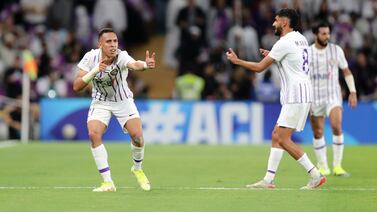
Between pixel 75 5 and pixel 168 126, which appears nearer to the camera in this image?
pixel 168 126

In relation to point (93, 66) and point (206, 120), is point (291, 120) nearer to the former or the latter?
point (93, 66)

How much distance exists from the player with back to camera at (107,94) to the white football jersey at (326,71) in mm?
4260

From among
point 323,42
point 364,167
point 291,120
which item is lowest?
point 364,167

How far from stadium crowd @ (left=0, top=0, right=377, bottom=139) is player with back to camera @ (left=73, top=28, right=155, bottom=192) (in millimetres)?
13336

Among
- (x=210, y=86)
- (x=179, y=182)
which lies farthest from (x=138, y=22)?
(x=179, y=182)

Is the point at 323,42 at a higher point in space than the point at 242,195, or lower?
higher

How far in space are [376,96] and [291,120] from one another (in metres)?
13.9

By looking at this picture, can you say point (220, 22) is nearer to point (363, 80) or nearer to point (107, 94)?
point (363, 80)

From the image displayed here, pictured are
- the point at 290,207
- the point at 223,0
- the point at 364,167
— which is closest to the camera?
the point at 290,207

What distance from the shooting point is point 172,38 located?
30.0 meters

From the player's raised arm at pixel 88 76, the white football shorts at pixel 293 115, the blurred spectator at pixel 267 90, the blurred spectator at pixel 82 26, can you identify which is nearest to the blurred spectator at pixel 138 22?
the blurred spectator at pixel 82 26

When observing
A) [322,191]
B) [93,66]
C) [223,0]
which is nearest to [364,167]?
[322,191]

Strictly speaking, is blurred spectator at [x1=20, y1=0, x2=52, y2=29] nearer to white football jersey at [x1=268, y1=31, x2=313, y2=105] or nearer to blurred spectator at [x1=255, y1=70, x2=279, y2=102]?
blurred spectator at [x1=255, y1=70, x2=279, y2=102]

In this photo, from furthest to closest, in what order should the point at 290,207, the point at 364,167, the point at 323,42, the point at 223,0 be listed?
the point at 223,0
the point at 364,167
the point at 323,42
the point at 290,207
